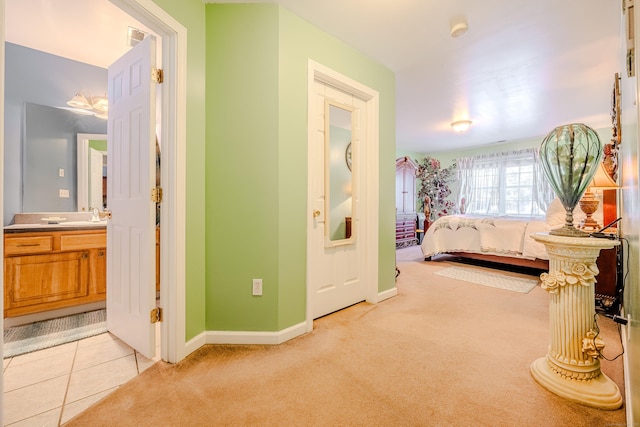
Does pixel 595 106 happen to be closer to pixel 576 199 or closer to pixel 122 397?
pixel 576 199

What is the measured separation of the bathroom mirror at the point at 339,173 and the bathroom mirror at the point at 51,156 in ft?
8.07

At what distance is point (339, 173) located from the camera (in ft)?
8.52

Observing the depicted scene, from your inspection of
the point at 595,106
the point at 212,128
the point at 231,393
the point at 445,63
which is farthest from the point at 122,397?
the point at 595,106

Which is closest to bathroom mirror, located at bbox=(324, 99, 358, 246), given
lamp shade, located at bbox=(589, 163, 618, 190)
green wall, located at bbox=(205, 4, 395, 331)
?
green wall, located at bbox=(205, 4, 395, 331)

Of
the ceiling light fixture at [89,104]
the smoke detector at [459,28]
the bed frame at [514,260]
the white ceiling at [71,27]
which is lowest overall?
the bed frame at [514,260]

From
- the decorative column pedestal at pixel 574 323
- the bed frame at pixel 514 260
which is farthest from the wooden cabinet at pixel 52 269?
the bed frame at pixel 514 260

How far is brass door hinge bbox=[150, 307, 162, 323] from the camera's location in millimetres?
1788

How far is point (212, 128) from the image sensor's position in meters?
1.97

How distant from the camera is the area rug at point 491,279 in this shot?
11.0 feet

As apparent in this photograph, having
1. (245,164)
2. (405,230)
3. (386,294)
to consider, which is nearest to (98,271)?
(245,164)

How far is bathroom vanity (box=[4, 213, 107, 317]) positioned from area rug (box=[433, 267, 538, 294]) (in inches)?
155

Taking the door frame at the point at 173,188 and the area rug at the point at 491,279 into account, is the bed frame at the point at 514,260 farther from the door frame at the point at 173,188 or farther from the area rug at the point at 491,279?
the door frame at the point at 173,188

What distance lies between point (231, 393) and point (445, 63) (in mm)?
3325

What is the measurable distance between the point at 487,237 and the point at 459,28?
3.08 meters
